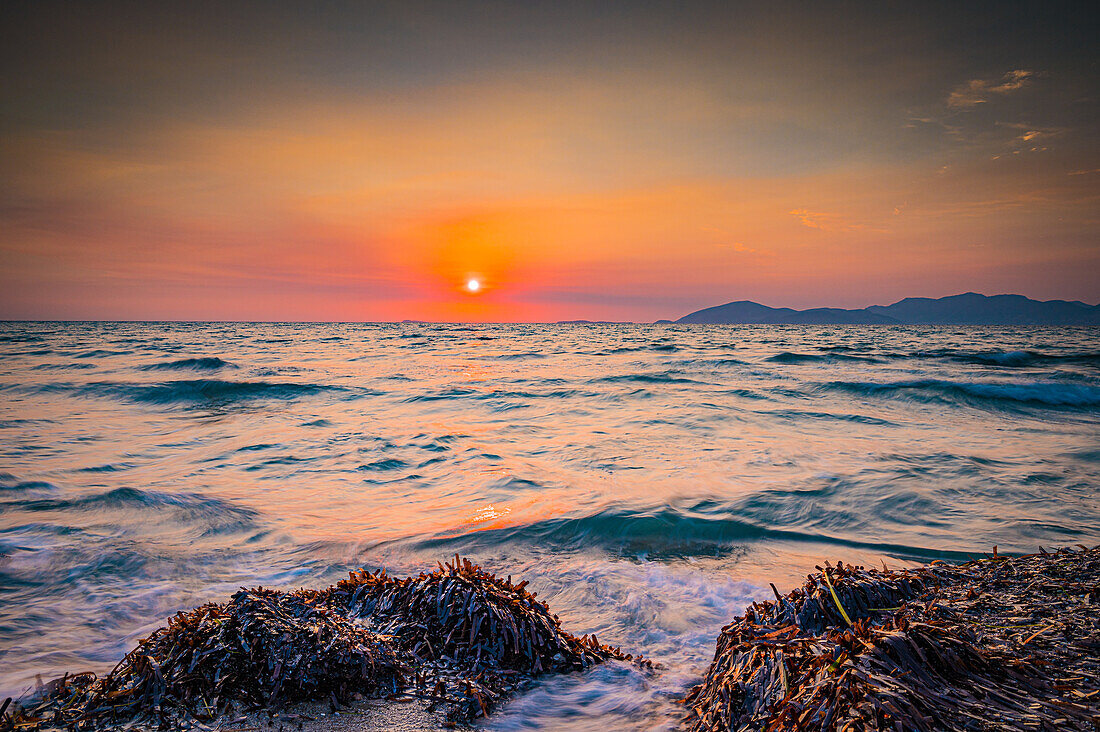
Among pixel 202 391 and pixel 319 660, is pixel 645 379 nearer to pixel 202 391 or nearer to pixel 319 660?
pixel 202 391

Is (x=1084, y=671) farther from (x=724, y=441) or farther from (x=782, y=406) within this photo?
(x=782, y=406)

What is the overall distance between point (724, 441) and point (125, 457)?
971 centimetres

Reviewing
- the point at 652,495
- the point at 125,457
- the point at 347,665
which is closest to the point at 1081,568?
the point at 347,665

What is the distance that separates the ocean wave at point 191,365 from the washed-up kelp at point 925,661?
23945 mm

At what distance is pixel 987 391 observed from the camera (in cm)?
1518

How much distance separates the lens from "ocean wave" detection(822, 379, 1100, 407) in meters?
14.2

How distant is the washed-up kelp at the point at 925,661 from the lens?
149cm

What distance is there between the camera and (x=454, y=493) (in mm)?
6504

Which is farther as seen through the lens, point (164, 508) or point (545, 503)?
point (545, 503)

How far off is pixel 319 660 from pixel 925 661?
86.3 inches

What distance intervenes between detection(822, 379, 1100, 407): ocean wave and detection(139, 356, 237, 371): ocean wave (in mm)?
23321

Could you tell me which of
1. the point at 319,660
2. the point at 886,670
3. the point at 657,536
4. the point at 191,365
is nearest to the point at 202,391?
the point at 191,365

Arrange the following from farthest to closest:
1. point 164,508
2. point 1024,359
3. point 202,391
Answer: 1. point 1024,359
2. point 202,391
3. point 164,508

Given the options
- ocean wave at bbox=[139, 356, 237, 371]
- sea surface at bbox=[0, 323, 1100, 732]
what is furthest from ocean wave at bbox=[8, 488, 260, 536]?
ocean wave at bbox=[139, 356, 237, 371]
